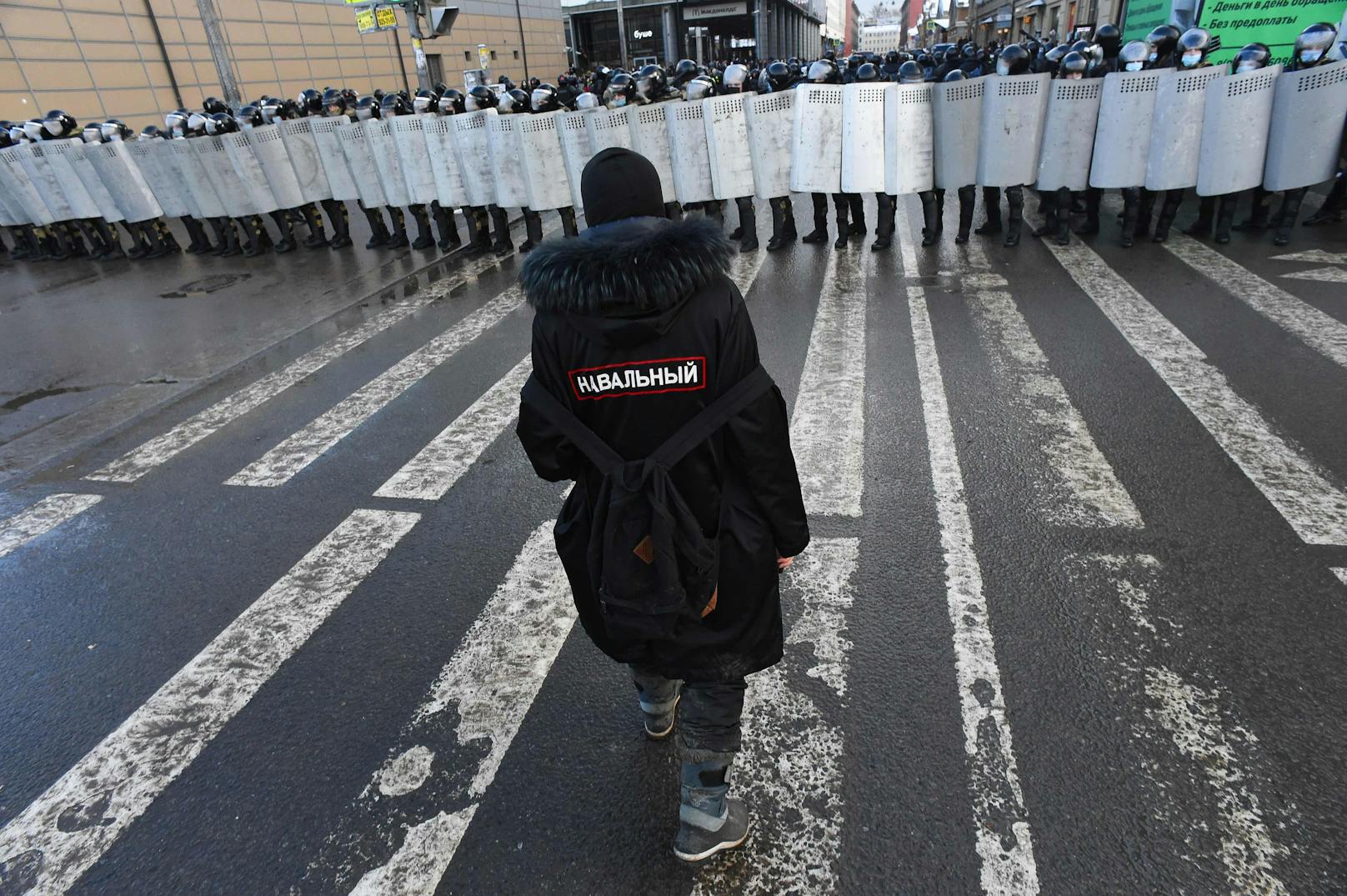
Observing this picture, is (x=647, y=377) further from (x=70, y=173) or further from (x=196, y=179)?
(x=70, y=173)

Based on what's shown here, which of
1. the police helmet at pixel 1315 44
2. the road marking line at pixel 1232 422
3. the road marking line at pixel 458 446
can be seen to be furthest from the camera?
the police helmet at pixel 1315 44

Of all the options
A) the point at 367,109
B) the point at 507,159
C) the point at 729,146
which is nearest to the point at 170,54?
the point at 367,109

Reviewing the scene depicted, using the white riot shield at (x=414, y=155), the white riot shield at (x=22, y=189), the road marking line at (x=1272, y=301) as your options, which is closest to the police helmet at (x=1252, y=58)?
the road marking line at (x=1272, y=301)

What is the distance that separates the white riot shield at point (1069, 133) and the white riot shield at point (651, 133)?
14.9 ft

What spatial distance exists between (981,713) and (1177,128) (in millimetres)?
8014

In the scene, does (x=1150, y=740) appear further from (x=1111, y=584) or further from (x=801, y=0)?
(x=801, y=0)

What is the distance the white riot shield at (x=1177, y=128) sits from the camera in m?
7.70

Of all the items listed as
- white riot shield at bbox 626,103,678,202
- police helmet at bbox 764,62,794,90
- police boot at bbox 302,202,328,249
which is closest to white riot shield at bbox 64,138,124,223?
police boot at bbox 302,202,328,249

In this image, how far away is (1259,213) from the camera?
8500 millimetres

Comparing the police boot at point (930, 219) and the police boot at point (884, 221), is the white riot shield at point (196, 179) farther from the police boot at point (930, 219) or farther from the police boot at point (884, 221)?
the police boot at point (930, 219)

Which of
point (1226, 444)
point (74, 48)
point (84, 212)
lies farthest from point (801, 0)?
point (1226, 444)

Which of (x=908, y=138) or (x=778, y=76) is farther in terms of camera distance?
(x=778, y=76)

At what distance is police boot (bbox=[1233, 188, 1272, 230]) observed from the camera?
8.37 m

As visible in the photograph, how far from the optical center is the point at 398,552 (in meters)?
3.89
